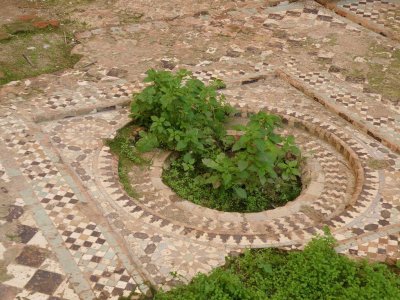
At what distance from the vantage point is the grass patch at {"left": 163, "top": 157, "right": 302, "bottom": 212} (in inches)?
218

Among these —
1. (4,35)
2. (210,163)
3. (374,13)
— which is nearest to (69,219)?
(210,163)

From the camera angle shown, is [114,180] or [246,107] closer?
[114,180]

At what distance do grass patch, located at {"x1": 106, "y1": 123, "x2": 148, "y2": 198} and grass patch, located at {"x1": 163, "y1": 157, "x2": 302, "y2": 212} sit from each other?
1.14 ft

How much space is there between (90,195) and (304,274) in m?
1.96

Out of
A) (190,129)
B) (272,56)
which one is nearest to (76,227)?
(190,129)

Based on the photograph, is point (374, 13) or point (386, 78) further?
point (374, 13)

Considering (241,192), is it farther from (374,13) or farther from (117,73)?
(374,13)

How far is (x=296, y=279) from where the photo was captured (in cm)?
428

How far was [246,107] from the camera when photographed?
6.59 m

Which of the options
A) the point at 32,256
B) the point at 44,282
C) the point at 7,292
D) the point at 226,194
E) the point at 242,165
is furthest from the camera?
the point at 226,194

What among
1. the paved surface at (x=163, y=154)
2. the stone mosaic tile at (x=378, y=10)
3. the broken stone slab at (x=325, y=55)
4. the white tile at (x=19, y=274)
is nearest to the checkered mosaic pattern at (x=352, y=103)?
the paved surface at (x=163, y=154)

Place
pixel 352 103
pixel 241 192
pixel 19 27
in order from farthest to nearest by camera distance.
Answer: pixel 19 27 → pixel 352 103 → pixel 241 192

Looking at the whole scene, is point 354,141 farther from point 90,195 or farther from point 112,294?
point 112,294

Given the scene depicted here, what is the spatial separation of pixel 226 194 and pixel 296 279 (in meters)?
1.49
